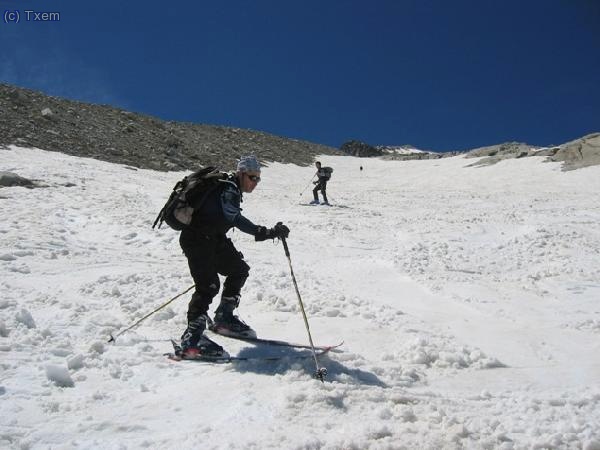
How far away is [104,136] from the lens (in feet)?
110

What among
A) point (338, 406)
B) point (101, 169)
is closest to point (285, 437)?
point (338, 406)

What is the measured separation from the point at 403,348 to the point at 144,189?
616 inches

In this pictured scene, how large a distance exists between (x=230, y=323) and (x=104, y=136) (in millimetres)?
31232

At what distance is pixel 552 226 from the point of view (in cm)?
1347

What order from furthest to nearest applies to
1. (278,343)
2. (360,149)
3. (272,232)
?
(360,149)
(278,343)
(272,232)

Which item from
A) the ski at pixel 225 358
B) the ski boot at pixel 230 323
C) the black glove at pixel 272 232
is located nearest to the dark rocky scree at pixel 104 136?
the ski boot at pixel 230 323

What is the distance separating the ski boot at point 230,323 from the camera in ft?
19.3

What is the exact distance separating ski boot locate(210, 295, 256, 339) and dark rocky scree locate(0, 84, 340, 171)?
2348cm

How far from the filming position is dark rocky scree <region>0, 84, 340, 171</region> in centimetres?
2817

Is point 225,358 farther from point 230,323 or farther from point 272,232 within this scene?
point 272,232

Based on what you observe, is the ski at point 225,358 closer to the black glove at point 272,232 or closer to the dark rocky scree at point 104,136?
the black glove at point 272,232

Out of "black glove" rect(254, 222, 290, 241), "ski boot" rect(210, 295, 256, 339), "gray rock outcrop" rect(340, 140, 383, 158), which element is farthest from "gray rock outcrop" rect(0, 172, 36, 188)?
"gray rock outcrop" rect(340, 140, 383, 158)

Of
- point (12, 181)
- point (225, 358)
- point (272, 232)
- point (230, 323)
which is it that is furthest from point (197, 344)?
point (12, 181)

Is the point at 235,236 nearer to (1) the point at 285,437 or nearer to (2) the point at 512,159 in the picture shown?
(1) the point at 285,437
